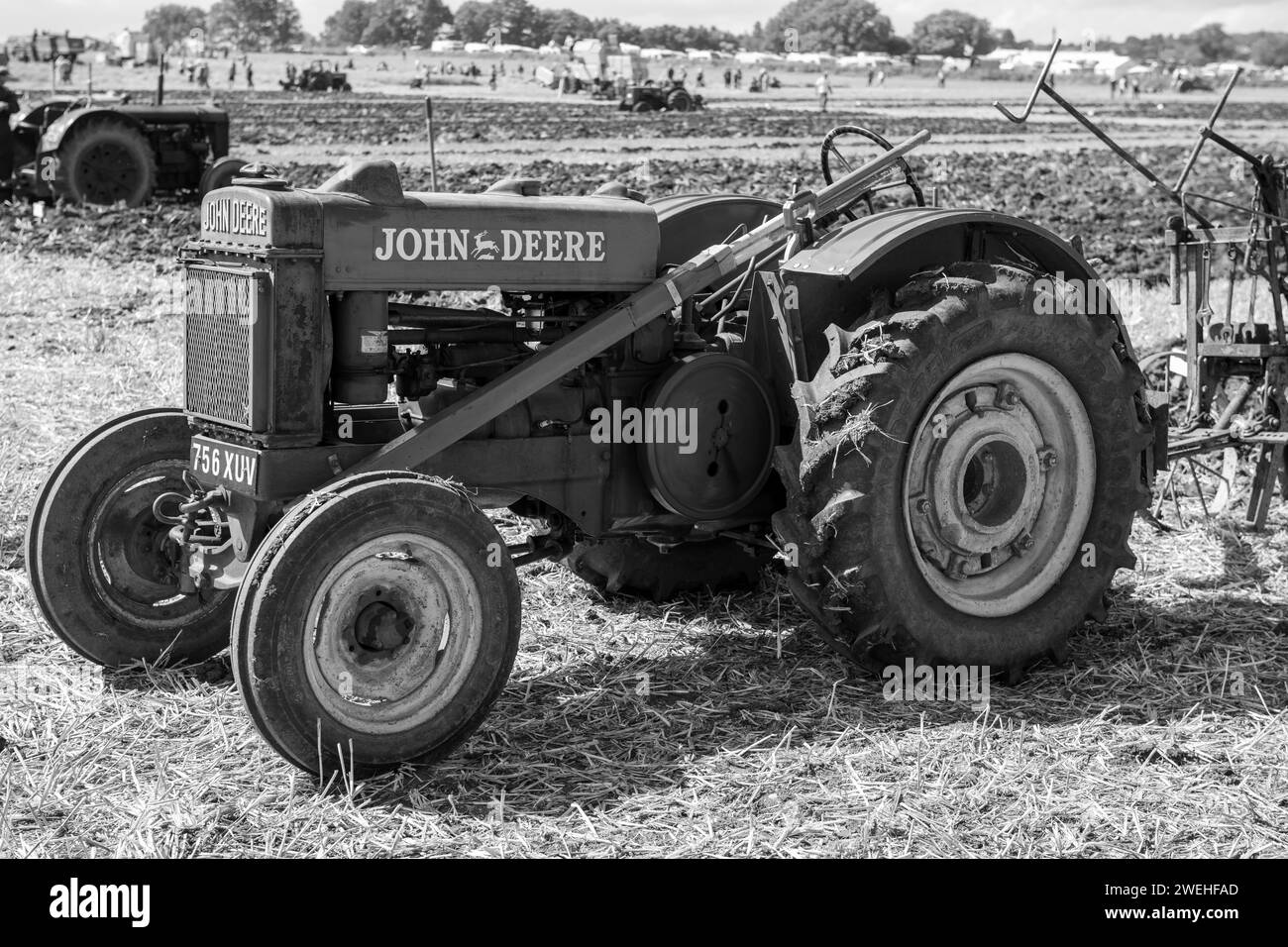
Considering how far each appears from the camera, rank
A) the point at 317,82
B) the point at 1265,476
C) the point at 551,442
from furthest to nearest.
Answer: the point at 317,82 → the point at 1265,476 → the point at 551,442

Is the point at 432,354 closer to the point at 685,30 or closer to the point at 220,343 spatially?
the point at 220,343

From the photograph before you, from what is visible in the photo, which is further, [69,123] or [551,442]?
[69,123]

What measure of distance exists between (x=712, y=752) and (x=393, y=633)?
1.02 meters

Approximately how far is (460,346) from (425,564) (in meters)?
1.02

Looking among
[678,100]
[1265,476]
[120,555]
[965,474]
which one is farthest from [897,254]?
[678,100]

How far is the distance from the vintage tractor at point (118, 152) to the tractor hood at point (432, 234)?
47.2ft

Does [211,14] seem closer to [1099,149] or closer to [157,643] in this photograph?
[1099,149]

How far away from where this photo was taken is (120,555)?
5.01 meters

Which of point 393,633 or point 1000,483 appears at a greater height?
point 1000,483

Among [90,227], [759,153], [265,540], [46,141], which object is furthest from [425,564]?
[759,153]

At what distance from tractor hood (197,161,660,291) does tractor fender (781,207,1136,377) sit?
567 mm

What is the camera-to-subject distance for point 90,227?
54.8ft

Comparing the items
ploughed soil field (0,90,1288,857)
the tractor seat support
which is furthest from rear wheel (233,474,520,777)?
the tractor seat support

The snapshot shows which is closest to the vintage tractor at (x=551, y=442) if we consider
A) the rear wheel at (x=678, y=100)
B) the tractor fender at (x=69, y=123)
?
the tractor fender at (x=69, y=123)
